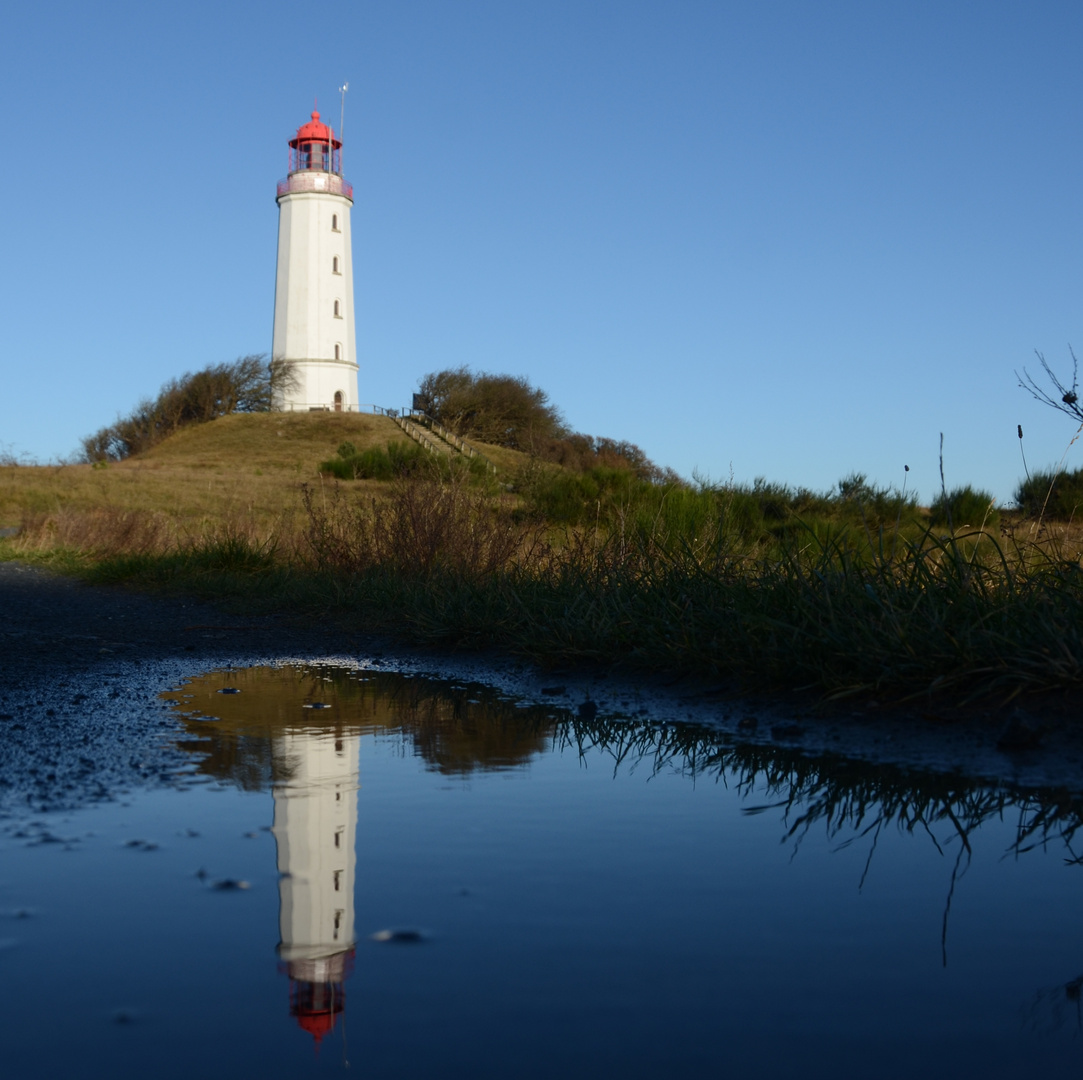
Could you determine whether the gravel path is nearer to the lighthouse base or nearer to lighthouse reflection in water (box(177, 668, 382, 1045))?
lighthouse reflection in water (box(177, 668, 382, 1045))

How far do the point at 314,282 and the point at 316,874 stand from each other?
45.2m

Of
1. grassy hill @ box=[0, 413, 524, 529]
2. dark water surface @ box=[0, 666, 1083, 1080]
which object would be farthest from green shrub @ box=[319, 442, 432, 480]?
dark water surface @ box=[0, 666, 1083, 1080]

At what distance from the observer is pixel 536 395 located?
47.0m

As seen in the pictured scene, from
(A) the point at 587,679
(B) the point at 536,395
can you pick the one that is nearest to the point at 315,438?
(B) the point at 536,395

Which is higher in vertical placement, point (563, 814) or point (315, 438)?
point (315, 438)

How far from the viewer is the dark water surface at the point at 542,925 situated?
46.6 inches

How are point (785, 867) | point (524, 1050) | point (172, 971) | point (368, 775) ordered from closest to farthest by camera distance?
point (524, 1050) < point (172, 971) < point (785, 867) < point (368, 775)

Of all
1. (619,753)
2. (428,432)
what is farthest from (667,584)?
(428,432)

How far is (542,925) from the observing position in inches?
61.1

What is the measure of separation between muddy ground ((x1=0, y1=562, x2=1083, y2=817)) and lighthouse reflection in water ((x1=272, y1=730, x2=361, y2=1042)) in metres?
0.38

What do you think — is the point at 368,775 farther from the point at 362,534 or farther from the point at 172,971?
the point at 362,534

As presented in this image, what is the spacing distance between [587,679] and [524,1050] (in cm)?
301

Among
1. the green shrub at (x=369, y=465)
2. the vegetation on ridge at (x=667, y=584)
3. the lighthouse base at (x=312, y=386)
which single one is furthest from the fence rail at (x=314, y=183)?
the vegetation on ridge at (x=667, y=584)

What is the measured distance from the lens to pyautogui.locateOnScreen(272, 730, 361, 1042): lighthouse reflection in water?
1.34m
